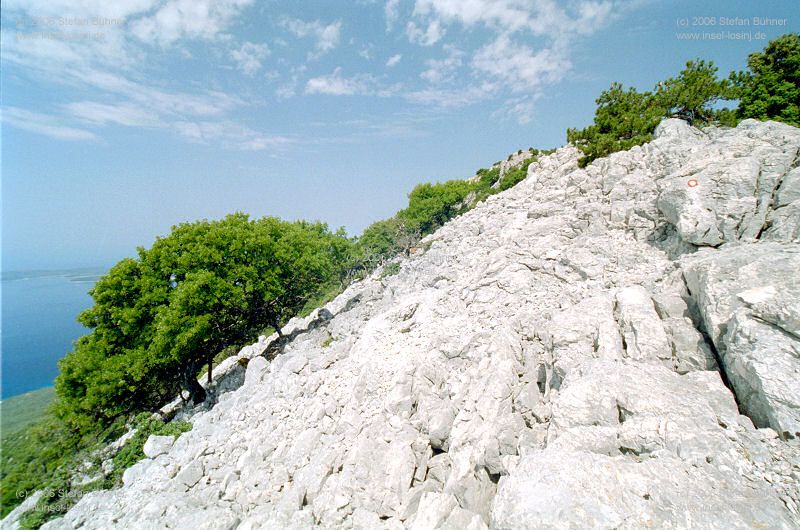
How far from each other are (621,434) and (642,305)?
4193mm

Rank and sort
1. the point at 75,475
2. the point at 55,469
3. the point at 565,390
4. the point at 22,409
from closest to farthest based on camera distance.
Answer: the point at 565,390
the point at 75,475
the point at 55,469
the point at 22,409

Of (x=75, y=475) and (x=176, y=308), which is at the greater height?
(x=176, y=308)

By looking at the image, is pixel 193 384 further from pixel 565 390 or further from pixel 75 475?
pixel 565 390

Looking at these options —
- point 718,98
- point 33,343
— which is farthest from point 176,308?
point 33,343

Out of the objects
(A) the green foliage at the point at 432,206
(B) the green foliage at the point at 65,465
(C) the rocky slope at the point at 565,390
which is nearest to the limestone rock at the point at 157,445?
(C) the rocky slope at the point at 565,390

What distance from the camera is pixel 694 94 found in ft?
70.5

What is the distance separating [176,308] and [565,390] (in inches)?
746

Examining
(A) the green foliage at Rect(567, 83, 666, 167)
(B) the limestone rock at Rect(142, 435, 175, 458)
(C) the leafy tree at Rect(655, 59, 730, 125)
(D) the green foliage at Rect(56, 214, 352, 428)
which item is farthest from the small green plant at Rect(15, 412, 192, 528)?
(C) the leafy tree at Rect(655, 59, 730, 125)

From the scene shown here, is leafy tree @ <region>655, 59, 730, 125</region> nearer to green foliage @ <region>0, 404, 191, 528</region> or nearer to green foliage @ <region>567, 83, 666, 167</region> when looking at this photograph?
green foliage @ <region>567, 83, 666, 167</region>

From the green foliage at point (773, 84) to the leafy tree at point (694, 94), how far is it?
4.72ft

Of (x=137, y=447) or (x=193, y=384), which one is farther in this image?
(x=193, y=384)

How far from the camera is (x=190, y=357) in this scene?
21016 mm

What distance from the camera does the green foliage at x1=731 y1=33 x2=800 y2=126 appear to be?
21.0 m

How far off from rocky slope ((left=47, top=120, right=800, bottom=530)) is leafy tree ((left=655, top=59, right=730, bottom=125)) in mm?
6425
